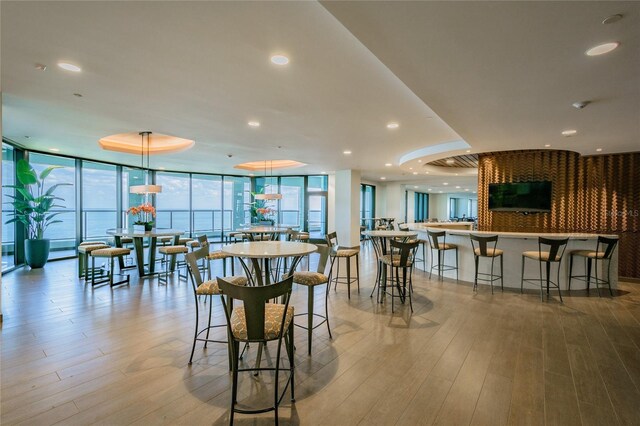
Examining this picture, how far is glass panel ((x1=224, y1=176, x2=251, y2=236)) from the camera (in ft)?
39.1

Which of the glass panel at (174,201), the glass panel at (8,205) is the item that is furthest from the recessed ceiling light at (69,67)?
the glass panel at (174,201)

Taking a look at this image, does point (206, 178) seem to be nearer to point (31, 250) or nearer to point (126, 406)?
point (31, 250)

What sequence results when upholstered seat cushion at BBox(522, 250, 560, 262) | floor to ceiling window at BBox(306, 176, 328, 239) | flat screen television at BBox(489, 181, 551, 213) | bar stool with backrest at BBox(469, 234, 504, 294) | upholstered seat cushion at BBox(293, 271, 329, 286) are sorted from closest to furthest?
upholstered seat cushion at BBox(293, 271, 329, 286), upholstered seat cushion at BBox(522, 250, 560, 262), bar stool with backrest at BBox(469, 234, 504, 294), flat screen television at BBox(489, 181, 551, 213), floor to ceiling window at BBox(306, 176, 328, 239)

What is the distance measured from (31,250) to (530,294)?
9.40m

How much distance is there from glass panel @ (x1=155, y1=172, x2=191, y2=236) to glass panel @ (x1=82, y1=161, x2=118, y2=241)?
1875mm

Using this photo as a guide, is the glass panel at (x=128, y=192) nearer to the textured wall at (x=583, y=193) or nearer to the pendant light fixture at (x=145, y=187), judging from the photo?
the pendant light fixture at (x=145, y=187)

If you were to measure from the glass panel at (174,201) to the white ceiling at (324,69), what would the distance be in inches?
219

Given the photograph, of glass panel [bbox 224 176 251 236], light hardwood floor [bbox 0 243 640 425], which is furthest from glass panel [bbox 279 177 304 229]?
light hardwood floor [bbox 0 243 640 425]

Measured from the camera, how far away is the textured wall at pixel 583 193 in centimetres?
623

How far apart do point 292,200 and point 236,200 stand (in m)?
2.25

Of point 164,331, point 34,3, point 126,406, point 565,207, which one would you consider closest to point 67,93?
point 34,3

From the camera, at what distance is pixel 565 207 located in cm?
666

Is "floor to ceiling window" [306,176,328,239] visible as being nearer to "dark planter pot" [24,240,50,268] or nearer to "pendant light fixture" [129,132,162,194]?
"pendant light fixture" [129,132,162,194]

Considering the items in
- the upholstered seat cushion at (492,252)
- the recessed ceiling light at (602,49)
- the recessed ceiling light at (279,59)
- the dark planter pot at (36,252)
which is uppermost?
the recessed ceiling light at (279,59)
